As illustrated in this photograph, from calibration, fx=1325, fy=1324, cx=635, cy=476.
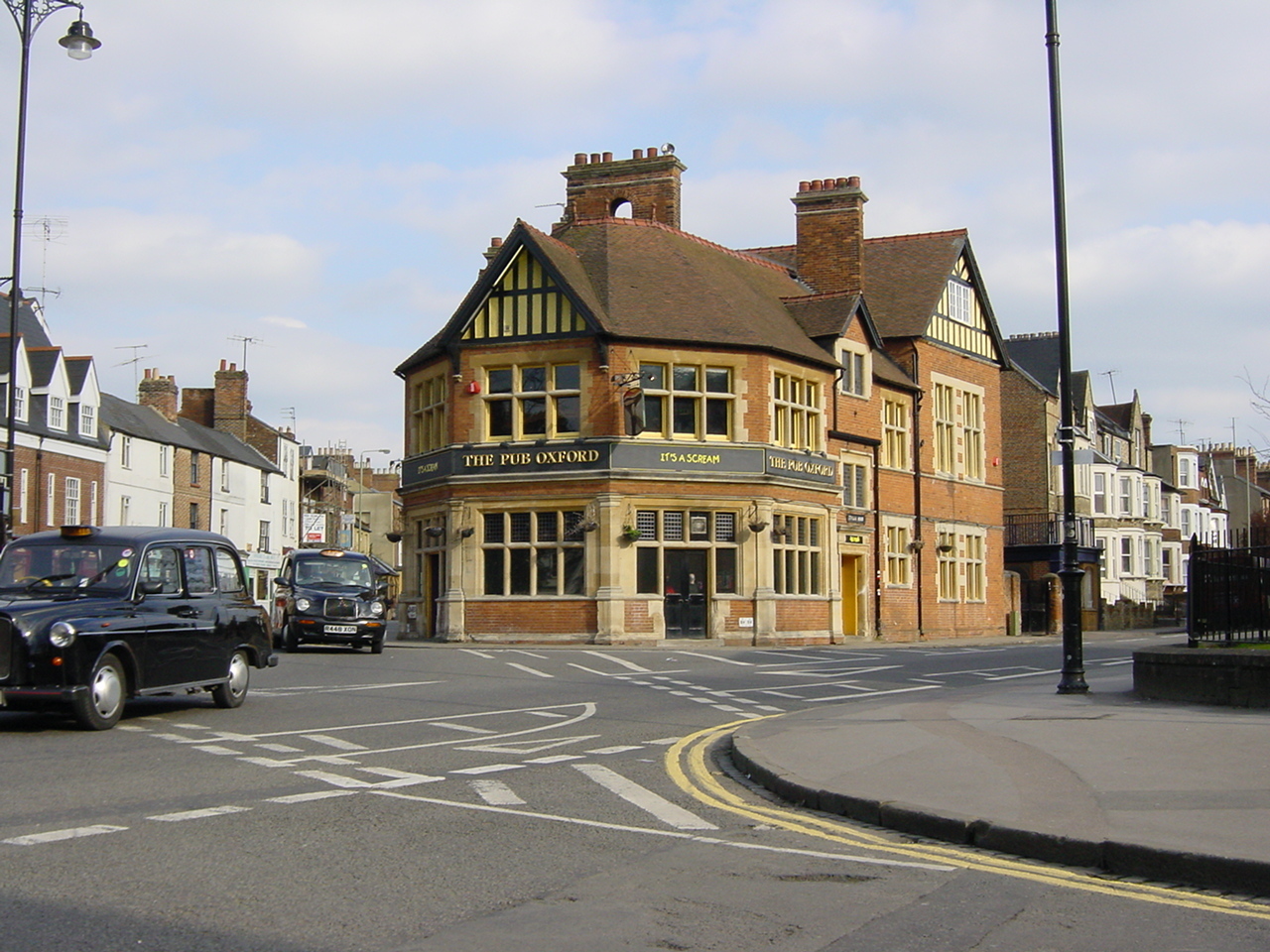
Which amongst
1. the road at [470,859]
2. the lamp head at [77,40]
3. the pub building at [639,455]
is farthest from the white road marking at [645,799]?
the pub building at [639,455]

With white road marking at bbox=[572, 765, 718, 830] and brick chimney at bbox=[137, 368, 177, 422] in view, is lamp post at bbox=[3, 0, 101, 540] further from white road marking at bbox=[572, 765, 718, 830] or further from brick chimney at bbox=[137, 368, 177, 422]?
brick chimney at bbox=[137, 368, 177, 422]

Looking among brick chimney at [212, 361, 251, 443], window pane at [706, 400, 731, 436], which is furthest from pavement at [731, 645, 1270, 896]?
brick chimney at [212, 361, 251, 443]

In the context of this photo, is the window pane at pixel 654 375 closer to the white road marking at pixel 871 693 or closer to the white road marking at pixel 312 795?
the white road marking at pixel 871 693

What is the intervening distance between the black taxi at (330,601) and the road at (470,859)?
1252cm

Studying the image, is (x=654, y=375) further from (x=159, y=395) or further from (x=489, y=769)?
(x=159, y=395)

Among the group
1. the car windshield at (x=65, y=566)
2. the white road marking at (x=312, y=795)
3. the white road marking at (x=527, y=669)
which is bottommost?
the white road marking at (x=527, y=669)

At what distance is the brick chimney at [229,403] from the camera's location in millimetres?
64188

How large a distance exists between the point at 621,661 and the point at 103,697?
13.0 metres

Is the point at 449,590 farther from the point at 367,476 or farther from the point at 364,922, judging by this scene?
the point at 367,476

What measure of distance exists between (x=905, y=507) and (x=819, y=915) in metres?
35.1

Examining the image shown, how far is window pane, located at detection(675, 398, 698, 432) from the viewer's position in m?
33.0

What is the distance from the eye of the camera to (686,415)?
3306cm

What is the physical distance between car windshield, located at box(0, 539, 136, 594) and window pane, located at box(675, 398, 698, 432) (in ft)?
68.6

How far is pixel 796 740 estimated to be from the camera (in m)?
11.5
